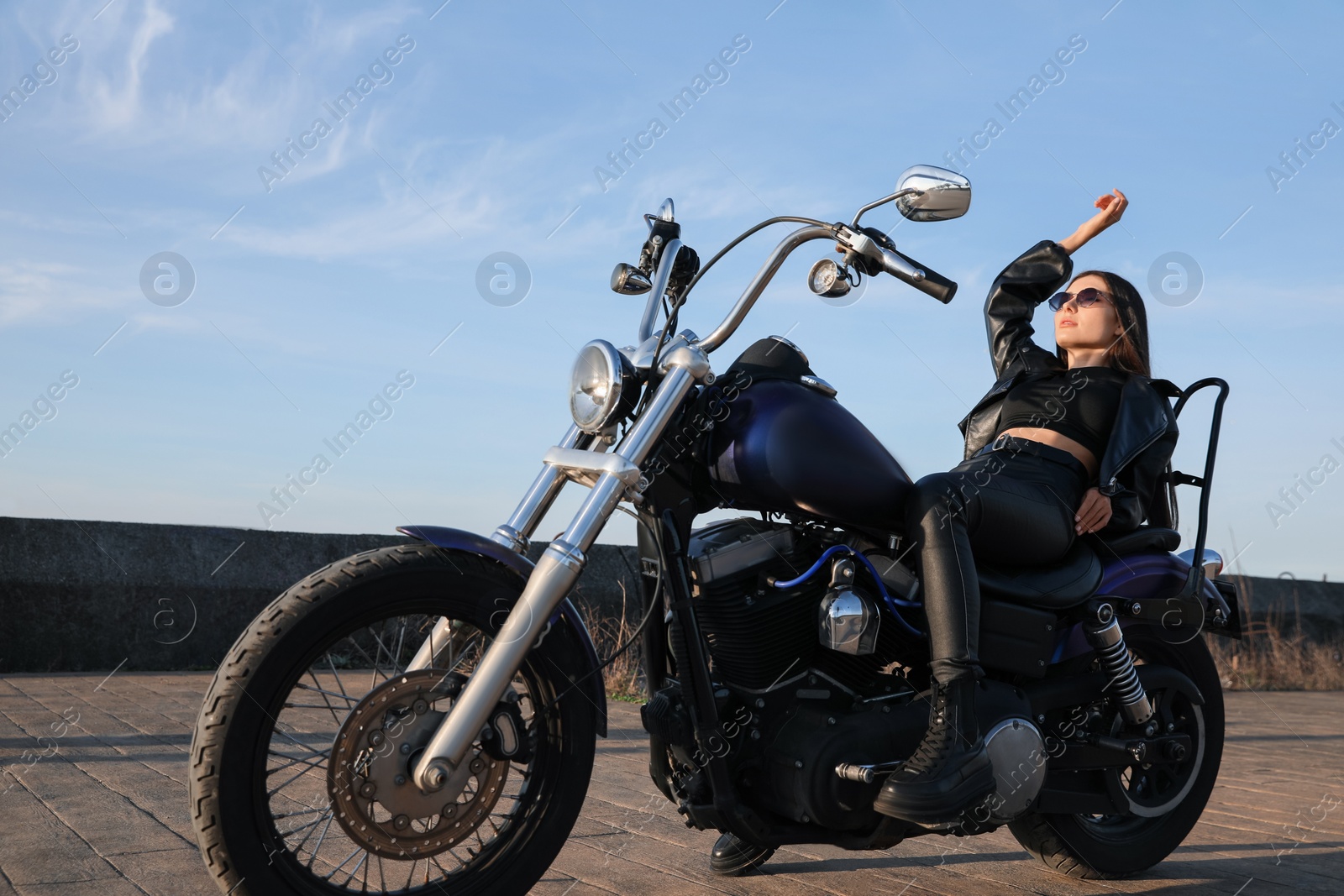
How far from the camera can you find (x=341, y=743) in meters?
2.23

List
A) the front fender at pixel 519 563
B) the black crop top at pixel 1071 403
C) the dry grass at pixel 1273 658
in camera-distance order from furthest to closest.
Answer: the dry grass at pixel 1273 658 → the black crop top at pixel 1071 403 → the front fender at pixel 519 563

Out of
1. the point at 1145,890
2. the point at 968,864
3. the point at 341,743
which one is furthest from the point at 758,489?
the point at 1145,890

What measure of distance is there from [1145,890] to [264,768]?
250 cm

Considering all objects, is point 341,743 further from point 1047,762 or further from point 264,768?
point 1047,762

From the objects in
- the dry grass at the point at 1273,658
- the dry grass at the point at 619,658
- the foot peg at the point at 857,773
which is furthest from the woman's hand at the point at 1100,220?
the dry grass at the point at 1273,658

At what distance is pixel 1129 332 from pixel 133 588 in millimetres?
5889

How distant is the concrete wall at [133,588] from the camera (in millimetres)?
6812

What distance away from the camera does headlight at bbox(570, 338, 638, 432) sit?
2486 mm

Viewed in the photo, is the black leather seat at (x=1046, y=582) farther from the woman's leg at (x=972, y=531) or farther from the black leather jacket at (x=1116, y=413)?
the black leather jacket at (x=1116, y=413)

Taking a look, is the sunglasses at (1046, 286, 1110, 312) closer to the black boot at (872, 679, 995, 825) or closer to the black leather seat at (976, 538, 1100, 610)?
the black leather seat at (976, 538, 1100, 610)

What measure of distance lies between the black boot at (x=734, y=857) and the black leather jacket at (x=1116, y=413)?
140 centimetres

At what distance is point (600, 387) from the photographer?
2.51m

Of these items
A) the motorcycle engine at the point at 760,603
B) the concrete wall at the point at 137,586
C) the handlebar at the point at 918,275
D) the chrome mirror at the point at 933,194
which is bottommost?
the concrete wall at the point at 137,586

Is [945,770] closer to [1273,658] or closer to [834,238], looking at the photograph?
[834,238]
